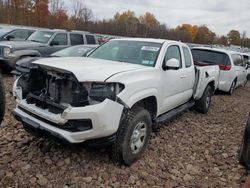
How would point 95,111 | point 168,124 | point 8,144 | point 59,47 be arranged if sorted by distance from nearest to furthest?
1. point 95,111
2. point 8,144
3. point 168,124
4. point 59,47

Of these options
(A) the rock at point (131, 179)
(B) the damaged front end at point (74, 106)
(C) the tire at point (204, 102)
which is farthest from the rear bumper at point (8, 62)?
(A) the rock at point (131, 179)

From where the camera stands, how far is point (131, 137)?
11.2ft

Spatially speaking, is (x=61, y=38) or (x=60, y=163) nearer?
(x=60, y=163)

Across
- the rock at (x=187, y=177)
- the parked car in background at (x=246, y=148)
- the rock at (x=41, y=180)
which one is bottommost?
the rock at (x=187, y=177)

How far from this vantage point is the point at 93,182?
3.20 m

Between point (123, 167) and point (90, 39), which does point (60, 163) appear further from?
point (90, 39)

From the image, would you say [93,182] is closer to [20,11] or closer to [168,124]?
[168,124]

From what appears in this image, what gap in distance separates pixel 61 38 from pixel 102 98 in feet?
24.7

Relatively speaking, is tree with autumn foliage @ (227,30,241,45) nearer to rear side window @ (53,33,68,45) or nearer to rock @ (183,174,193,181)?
rear side window @ (53,33,68,45)

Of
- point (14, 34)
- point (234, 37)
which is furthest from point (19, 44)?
point (234, 37)

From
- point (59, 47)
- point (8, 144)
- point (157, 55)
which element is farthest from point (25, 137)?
point (59, 47)

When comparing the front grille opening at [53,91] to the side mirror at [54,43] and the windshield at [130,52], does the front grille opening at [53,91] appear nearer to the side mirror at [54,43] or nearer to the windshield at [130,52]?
the windshield at [130,52]

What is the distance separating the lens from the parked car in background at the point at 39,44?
8.09 m

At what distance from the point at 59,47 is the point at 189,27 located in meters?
96.8
